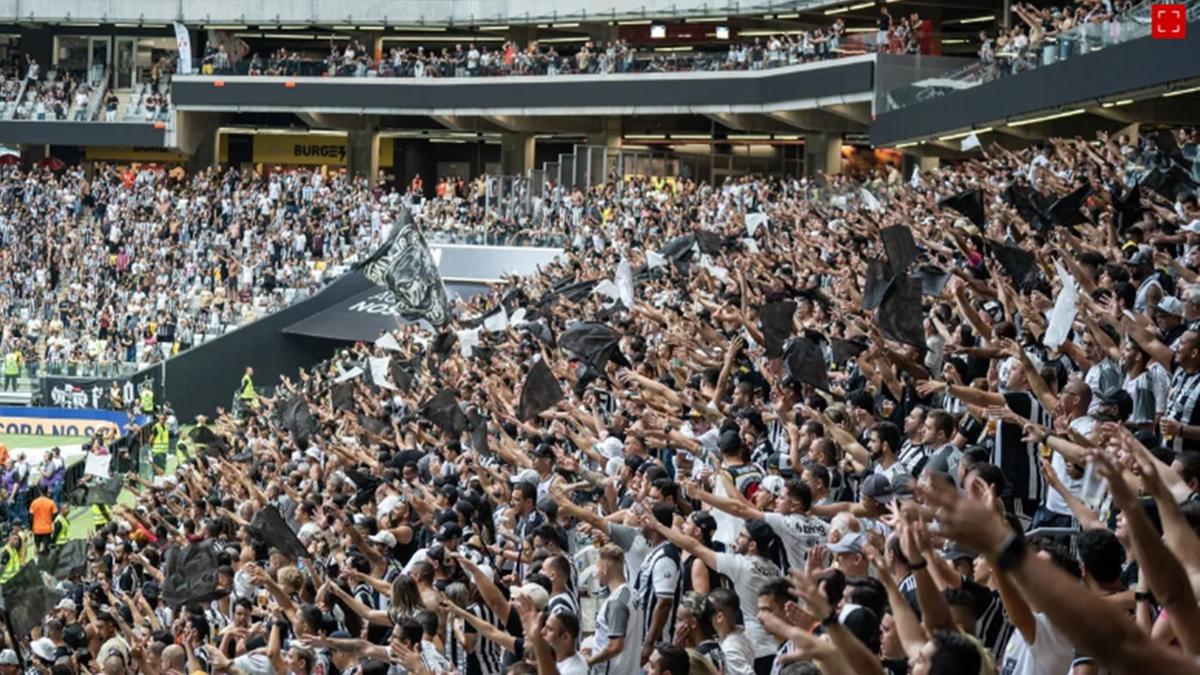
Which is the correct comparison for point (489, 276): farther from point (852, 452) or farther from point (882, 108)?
point (852, 452)

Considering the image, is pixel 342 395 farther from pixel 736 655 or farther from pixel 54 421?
pixel 736 655

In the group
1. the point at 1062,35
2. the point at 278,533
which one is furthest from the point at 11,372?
the point at 278,533

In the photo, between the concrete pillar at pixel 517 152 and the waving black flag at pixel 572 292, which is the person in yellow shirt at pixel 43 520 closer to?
the waving black flag at pixel 572 292

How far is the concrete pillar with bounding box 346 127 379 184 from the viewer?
5725 cm

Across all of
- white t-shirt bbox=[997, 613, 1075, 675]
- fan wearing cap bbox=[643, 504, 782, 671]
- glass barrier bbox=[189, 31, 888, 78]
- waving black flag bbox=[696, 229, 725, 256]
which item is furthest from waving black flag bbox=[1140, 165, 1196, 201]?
glass barrier bbox=[189, 31, 888, 78]

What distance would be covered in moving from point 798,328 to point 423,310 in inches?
387

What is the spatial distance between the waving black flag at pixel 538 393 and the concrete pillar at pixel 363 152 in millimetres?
43032

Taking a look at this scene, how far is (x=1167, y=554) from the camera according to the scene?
4.16 meters

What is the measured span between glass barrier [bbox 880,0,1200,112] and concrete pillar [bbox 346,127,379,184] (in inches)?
1013

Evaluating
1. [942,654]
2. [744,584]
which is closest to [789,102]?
[744,584]

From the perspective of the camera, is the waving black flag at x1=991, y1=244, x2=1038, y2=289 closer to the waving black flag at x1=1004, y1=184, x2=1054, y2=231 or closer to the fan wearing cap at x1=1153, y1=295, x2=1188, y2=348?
the waving black flag at x1=1004, y1=184, x2=1054, y2=231

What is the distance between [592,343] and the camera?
1622 centimetres

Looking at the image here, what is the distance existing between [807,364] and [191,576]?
4.99 m

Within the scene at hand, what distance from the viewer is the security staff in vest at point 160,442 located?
31.1 m
